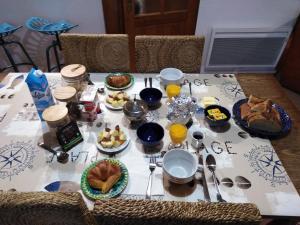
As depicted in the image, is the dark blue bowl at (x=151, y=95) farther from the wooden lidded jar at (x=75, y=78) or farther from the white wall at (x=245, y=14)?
the white wall at (x=245, y=14)

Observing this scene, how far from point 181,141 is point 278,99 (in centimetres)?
70

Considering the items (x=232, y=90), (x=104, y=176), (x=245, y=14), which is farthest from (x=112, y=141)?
(x=245, y=14)

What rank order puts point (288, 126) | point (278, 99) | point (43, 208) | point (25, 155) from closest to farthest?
point (43, 208)
point (25, 155)
point (288, 126)
point (278, 99)

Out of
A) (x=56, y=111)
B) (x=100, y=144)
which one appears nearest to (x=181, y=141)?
(x=100, y=144)

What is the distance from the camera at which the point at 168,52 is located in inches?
60.9

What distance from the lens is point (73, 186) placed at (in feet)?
2.83

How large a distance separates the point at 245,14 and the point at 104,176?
2.15 metres

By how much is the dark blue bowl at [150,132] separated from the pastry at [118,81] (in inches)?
14.7

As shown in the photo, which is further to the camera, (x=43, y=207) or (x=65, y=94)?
(x=65, y=94)

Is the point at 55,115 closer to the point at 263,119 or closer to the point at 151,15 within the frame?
the point at 263,119

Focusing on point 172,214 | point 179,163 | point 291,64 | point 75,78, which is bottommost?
point 291,64

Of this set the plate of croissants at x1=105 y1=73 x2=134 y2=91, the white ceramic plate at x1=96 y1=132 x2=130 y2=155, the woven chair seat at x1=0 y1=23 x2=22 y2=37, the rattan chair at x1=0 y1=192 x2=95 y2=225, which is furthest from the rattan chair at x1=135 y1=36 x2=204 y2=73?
the woven chair seat at x1=0 y1=23 x2=22 y2=37

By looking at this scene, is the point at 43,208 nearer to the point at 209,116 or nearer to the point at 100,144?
the point at 100,144

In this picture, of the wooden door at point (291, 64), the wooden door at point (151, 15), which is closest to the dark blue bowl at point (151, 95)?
Answer: the wooden door at point (151, 15)
